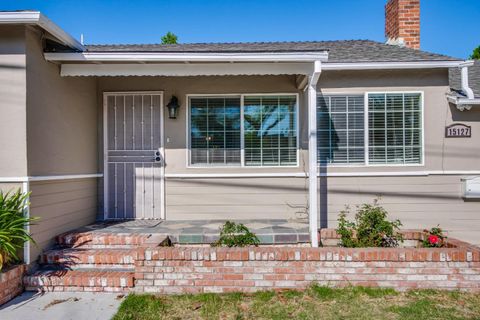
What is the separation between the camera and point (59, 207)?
191 inches

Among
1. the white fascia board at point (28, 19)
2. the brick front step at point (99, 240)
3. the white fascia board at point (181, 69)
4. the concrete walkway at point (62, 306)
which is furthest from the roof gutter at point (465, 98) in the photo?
the white fascia board at point (28, 19)

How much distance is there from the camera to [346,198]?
18.9 feet

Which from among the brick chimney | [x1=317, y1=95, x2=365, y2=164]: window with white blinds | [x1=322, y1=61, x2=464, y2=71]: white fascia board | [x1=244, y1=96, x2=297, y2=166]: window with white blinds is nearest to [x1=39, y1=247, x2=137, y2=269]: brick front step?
[x1=244, y1=96, x2=297, y2=166]: window with white blinds

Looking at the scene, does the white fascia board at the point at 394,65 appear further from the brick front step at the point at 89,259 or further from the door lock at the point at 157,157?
the brick front step at the point at 89,259

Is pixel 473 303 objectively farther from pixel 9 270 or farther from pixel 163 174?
pixel 9 270

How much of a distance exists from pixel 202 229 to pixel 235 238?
801 millimetres

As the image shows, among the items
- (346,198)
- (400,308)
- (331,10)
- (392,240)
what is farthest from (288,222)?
(331,10)

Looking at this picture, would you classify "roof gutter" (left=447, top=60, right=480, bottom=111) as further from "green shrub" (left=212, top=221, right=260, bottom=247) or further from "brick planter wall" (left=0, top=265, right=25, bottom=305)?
"brick planter wall" (left=0, top=265, right=25, bottom=305)

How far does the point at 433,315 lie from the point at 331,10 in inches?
433

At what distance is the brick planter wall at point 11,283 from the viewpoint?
12.5 ft

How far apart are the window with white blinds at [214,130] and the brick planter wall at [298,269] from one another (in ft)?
7.44

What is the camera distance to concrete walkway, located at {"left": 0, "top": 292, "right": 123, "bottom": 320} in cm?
357

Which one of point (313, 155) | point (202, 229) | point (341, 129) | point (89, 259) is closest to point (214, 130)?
point (202, 229)

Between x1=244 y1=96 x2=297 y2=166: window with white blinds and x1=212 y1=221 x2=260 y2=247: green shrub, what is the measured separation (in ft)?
5.61
